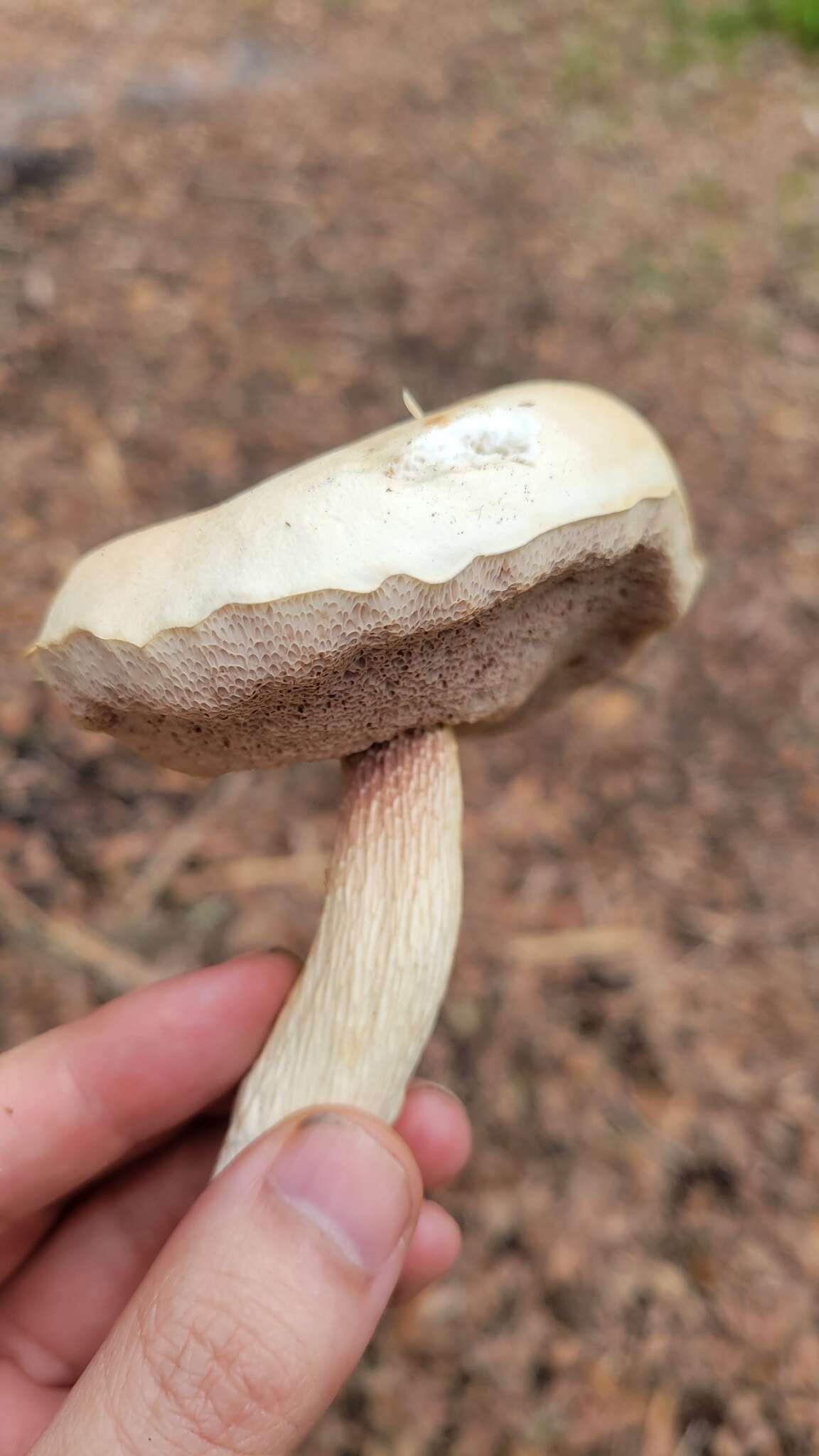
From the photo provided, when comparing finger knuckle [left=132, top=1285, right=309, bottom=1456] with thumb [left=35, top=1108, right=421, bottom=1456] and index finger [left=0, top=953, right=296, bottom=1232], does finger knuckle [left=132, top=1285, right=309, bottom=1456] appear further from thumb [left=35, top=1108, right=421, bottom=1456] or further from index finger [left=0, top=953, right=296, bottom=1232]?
index finger [left=0, top=953, right=296, bottom=1232]

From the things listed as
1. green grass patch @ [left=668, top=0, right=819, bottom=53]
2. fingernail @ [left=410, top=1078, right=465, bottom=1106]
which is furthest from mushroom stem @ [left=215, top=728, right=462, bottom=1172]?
green grass patch @ [left=668, top=0, right=819, bottom=53]

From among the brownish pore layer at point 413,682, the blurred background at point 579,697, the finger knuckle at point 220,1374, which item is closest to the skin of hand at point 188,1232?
the finger knuckle at point 220,1374

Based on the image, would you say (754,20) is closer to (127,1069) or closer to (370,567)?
(370,567)

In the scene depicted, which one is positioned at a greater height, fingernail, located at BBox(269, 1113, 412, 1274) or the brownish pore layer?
the brownish pore layer

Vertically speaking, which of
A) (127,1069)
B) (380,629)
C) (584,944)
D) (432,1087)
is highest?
(380,629)

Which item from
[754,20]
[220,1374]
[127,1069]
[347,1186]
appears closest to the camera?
[220,1374]

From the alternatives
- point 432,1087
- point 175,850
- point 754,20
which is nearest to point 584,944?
point 432,1087

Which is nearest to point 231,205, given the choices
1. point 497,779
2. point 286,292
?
point 286,292
